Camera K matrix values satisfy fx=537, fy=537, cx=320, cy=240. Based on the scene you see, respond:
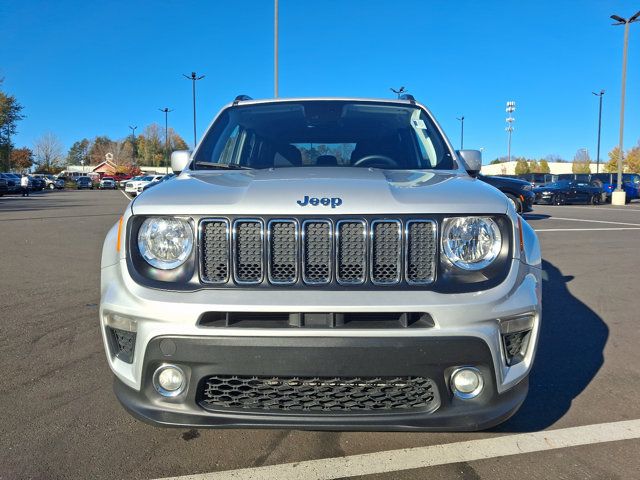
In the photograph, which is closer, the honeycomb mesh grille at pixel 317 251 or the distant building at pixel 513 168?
the honeycomb mesh grille at pixel 317 251

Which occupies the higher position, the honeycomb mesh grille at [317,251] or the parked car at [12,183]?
the parked car at [12,183]

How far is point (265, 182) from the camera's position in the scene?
2.67m

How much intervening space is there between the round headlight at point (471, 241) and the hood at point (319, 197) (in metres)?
0.07

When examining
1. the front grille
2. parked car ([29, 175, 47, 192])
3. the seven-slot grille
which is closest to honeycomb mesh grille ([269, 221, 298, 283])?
the seven-slot grille

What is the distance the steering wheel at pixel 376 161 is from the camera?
3691 millimetres

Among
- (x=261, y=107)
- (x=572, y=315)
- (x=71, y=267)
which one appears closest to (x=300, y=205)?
(x=261, y=107)

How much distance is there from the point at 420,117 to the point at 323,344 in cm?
248

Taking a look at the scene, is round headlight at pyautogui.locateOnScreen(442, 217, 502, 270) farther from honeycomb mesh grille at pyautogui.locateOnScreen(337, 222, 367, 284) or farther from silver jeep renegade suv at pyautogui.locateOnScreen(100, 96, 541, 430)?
honeycomb mesh grille at pyautogui.locateOnScreen(337, 222, 367, 284)

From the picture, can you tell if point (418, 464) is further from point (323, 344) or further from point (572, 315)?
point (572, 315)

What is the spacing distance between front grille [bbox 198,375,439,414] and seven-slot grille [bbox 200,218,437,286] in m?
0.42

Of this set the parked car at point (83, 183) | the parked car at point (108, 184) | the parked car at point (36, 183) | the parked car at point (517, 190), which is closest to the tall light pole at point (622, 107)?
the parked car at point (517, 190)

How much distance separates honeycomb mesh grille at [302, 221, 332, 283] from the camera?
2.38m

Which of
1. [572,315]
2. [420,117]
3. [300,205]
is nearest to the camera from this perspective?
[300,205]

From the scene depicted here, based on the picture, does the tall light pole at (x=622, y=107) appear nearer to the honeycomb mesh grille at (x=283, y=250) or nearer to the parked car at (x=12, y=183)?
the honeycomb mesh grille at (x=283, y=250)
